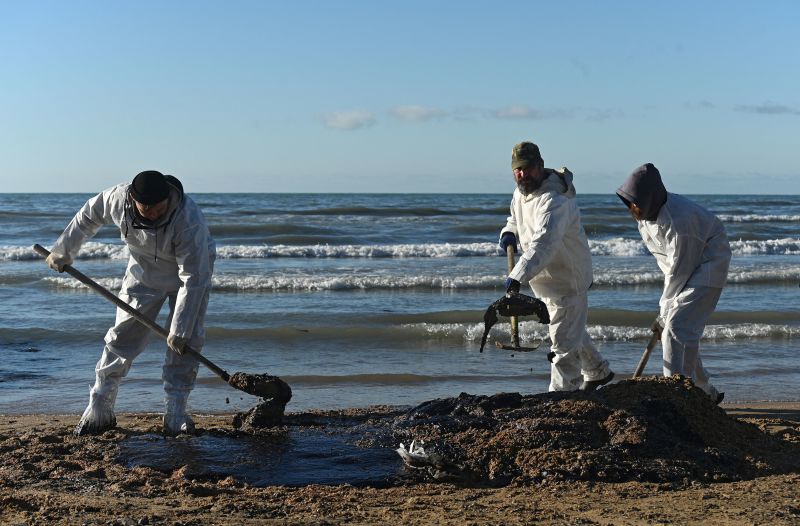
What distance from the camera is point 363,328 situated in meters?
10.6

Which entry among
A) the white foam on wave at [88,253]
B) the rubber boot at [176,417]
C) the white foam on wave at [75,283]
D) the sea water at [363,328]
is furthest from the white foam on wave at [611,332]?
the white foam on wave at [88,253]

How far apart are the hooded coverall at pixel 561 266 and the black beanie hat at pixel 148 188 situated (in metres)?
2.19

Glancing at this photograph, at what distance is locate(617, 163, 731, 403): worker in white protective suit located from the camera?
19.0 feet

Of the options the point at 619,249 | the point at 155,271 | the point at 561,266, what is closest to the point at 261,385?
the point at 155,271

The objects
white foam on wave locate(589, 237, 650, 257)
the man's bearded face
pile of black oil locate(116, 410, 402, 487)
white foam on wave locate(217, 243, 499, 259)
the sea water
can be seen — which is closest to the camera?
pile of black oil locate(116, 410, 402, 487)

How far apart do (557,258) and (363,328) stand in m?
4.59

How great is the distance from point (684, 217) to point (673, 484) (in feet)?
6.07

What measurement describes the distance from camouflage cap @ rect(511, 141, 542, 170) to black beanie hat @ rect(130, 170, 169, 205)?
2229 millimetres

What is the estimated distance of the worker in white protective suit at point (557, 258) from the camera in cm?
600

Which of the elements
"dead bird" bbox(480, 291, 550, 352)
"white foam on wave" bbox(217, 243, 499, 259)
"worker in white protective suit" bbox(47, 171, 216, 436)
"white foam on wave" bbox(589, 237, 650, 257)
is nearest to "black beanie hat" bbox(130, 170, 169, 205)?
"worker in white protective suit" bbox(47, 171, 216, 436)

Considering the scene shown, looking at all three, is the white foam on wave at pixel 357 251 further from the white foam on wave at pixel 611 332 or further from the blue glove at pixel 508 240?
the blue glove at pixel 508 240

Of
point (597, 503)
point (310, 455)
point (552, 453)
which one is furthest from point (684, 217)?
point (310, 455)

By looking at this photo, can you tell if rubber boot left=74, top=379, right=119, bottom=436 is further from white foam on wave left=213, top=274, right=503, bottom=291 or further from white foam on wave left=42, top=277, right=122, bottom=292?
white foam on wave left=42, top=277, right=122, bottom=292

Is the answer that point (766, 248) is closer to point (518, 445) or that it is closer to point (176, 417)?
point (518, 445)
